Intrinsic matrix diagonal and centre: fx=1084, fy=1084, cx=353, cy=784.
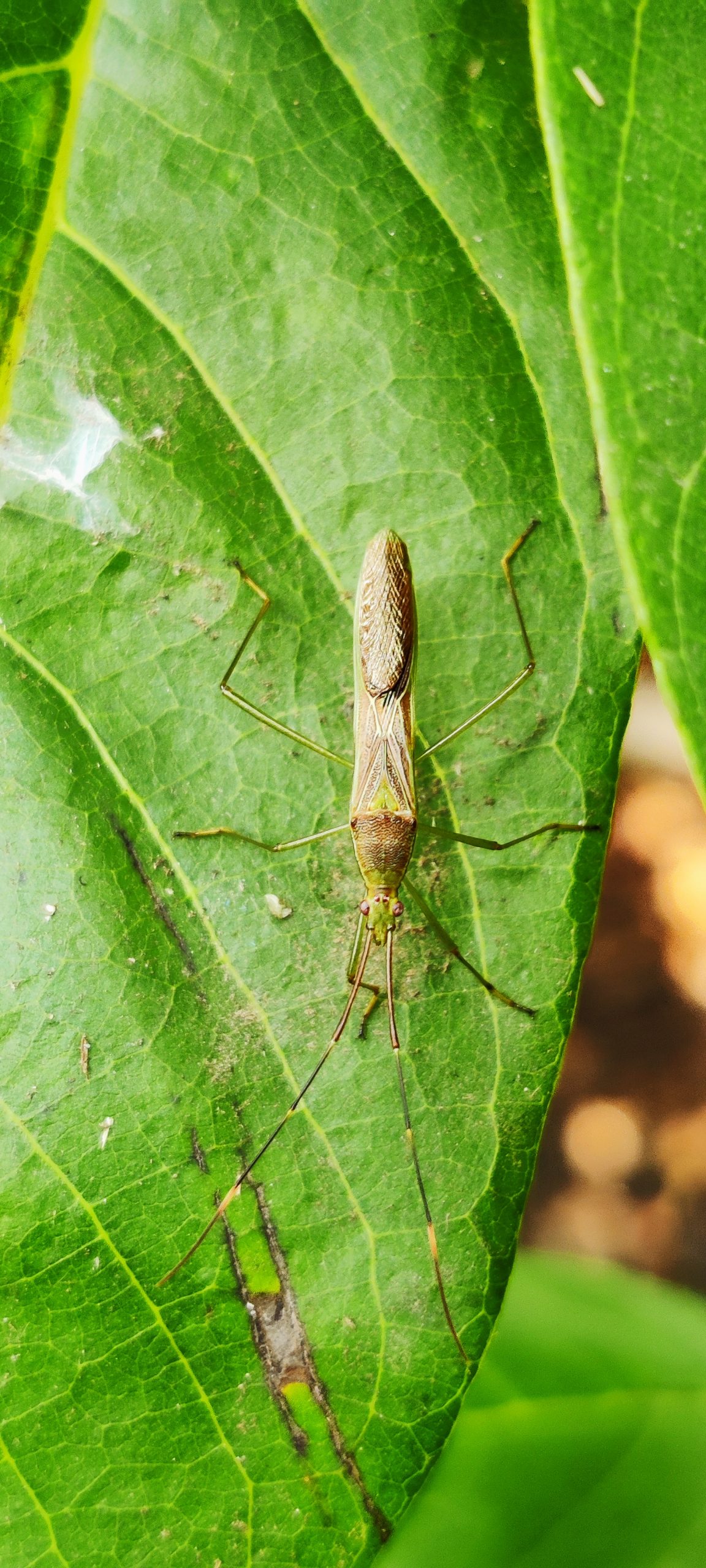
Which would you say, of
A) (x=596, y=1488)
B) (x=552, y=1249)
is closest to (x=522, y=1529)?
(x=596, y=1488)

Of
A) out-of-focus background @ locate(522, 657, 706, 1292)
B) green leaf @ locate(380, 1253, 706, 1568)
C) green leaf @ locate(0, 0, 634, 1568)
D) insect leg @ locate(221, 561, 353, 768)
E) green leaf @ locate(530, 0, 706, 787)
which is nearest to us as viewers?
green leaf @ locate(530, 0, 706, 787)

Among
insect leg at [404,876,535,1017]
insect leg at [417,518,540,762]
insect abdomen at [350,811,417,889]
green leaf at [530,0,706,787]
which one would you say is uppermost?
green leaf at [530,0,706,787]

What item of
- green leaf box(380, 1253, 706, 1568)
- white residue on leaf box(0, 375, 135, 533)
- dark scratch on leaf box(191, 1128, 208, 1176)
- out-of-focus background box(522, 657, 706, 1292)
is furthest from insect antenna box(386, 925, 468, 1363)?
out-of-focus background box(522, 657, 706, 1292)

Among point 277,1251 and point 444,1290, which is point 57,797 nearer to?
point 277,1251

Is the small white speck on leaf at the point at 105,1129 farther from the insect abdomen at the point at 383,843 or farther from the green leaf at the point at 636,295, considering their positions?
the green leaf at the point at 636,295

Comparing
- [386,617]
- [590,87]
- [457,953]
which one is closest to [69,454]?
[386,617]

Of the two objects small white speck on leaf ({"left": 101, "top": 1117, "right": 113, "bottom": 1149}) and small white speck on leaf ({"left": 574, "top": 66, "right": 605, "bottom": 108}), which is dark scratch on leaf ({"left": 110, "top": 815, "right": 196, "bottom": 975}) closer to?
small white speck on leaf ({"left": 101, "top": 1117, "right": 113, "bottom": 1149})

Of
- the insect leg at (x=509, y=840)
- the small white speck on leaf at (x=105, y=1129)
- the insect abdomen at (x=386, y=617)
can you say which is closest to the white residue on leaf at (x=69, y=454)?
the insect abdomen at (x=386, y=617)
